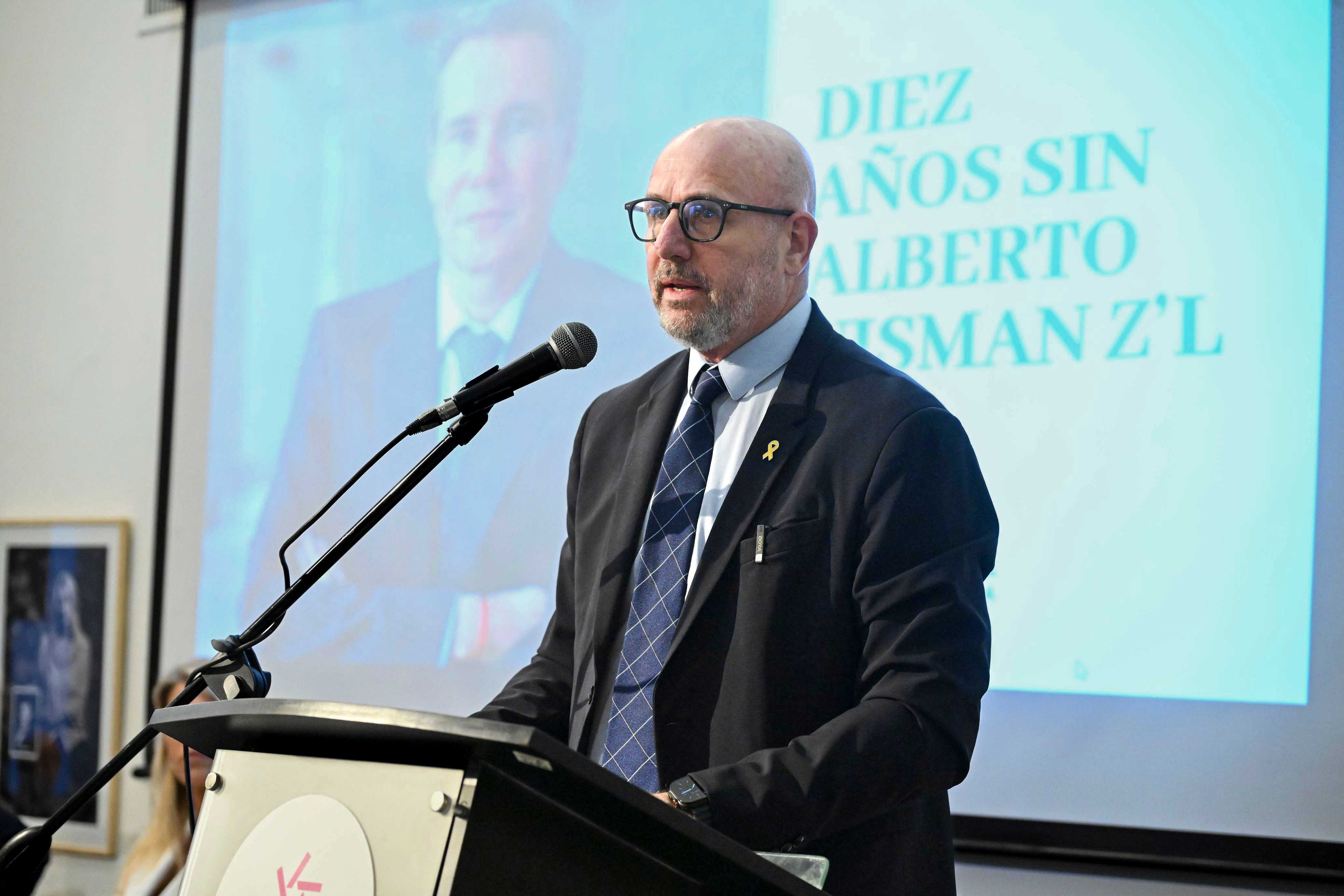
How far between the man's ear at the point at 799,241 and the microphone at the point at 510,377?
48cm

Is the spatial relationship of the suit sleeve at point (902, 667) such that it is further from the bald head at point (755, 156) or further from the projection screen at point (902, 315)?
the projection screen at point (902, 315)

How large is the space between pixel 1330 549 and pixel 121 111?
378 cm

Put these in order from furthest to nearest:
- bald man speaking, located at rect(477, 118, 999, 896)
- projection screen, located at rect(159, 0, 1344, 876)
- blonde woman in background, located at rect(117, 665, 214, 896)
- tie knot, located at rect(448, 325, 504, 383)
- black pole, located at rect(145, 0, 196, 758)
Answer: black pole, located at rect(145, 0, 196, 758), tie knot, located at rect(448, 325, 504, 383), blonde woman in background, located at rect(117, 665, 214, 896), projection screen, located at rect(159, 0, 1344, 876), bald man speaking, located at rect(477, 118, 999, 896)

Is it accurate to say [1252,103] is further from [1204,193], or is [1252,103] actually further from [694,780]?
[694,780]

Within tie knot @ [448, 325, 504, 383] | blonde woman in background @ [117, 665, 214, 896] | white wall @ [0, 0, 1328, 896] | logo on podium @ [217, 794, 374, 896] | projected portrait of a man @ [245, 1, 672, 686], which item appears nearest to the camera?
logo on podium @ [217, 794, 374, 896]

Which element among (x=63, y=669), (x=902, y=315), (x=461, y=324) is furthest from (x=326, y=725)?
(x=63, y=669)

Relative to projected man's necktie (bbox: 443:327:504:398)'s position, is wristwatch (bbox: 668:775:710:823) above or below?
Result: below

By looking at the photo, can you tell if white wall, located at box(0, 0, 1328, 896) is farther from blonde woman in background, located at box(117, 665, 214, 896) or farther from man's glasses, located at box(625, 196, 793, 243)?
man's glasses, located at box(625, 196, 793, 243)

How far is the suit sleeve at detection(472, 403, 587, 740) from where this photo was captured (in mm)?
1771

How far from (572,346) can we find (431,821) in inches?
26.4

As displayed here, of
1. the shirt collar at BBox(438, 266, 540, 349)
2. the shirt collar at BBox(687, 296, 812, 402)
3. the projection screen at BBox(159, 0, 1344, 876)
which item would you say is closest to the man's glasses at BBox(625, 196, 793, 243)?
the shirt collar at BBox(687, 296, 812, 402)

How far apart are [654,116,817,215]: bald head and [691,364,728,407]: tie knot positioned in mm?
259

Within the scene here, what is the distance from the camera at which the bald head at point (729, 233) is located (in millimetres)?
1787

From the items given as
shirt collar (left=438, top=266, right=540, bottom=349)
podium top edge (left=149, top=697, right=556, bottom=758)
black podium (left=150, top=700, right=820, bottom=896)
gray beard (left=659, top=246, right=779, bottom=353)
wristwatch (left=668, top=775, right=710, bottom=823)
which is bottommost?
wristwatch (left=668, top=775, right=710, bottom=823)
